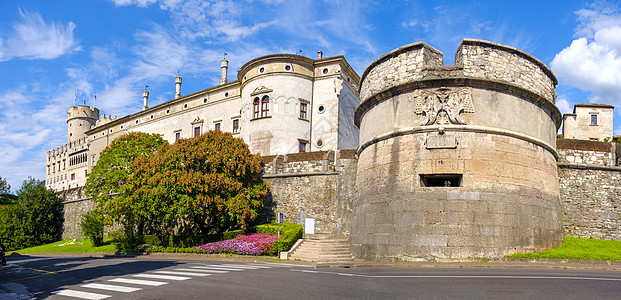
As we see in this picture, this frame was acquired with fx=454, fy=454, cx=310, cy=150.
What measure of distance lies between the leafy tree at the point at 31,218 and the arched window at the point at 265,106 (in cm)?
2597

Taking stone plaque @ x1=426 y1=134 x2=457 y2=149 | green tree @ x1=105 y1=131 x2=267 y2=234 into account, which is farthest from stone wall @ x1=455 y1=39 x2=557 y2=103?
green tree @ x1=105 y1=131 x2=267 y2=234

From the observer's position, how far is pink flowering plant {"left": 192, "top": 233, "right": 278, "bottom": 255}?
73.2 feet

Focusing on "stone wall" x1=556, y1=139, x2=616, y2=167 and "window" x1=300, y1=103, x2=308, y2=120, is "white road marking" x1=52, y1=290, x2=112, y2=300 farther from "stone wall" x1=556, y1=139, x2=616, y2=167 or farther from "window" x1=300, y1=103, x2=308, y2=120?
"window" x1=300, y1=103, x2=308, y2=120

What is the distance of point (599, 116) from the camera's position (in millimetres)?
43125

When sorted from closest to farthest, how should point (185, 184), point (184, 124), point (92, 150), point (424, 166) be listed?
point (424, 166), point (185, 184), point (184, 124), point (92, 150)

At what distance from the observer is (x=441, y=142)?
53.6 feet

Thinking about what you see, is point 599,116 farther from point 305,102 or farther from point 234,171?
point 234,171

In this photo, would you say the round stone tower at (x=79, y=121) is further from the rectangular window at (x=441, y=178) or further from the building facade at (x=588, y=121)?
the rectangular window at (x=441, y=178)

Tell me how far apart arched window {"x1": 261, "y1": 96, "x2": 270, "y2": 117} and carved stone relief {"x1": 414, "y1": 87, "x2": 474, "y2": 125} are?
22677 mm

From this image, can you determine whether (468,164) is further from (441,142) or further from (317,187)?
(317,187)

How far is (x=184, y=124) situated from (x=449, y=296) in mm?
44710

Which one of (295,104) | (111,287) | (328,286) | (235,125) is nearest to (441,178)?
(328,286)

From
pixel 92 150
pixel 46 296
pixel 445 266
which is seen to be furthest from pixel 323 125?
pixel 92 150

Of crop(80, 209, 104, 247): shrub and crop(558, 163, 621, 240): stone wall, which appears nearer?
crop(558, 163, 621, 240): stone wall
